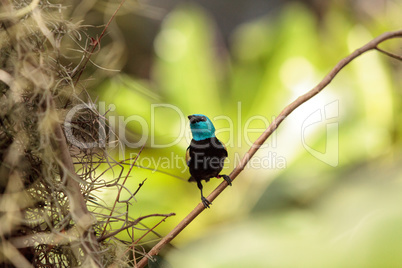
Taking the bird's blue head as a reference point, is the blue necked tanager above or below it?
below

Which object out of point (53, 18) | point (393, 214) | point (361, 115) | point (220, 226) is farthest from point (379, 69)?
point (53, 18)

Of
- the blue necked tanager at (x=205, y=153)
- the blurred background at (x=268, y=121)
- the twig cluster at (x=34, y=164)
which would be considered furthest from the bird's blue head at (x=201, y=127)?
the twig cluster at (x=34, y=164)

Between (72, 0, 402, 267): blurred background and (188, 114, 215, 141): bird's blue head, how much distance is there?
0.22m

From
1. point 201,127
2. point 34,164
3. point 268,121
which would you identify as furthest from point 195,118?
point 268,121

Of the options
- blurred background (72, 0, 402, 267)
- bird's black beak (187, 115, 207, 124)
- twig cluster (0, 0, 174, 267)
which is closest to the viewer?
twig cluster (0, 0, 174, 267)

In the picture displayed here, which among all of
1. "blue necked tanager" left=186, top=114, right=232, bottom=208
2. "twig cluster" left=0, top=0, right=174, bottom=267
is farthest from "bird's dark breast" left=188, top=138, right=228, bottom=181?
"twig cluster" left=0, top=0, right=174, bottom=267

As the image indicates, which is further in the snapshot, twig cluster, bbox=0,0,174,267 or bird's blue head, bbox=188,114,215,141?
bird's blue head, bbox=188,114,215,141

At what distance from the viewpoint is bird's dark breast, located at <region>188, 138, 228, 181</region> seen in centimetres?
97

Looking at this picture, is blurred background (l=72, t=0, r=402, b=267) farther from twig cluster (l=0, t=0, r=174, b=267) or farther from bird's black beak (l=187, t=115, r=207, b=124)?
twig cluster (l=0, t=0, r=174, b=267)

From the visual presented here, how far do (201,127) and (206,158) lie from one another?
0.23 feet

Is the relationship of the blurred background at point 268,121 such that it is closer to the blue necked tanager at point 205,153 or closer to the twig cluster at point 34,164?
the blue necked tanager at point 205,153

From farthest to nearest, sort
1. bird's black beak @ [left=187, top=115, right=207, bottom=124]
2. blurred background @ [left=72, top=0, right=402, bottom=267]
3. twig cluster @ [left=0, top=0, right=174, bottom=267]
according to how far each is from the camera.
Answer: blurred background @ [left=72, top=0, right=402, bottom=267] → bird's black beak @ [left=187, top=115, right=207, bottom=124] → twig cluster @ [left=0, top=0, right=174, bottom=267]

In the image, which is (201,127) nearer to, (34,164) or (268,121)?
(34,164)

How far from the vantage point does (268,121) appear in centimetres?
154
